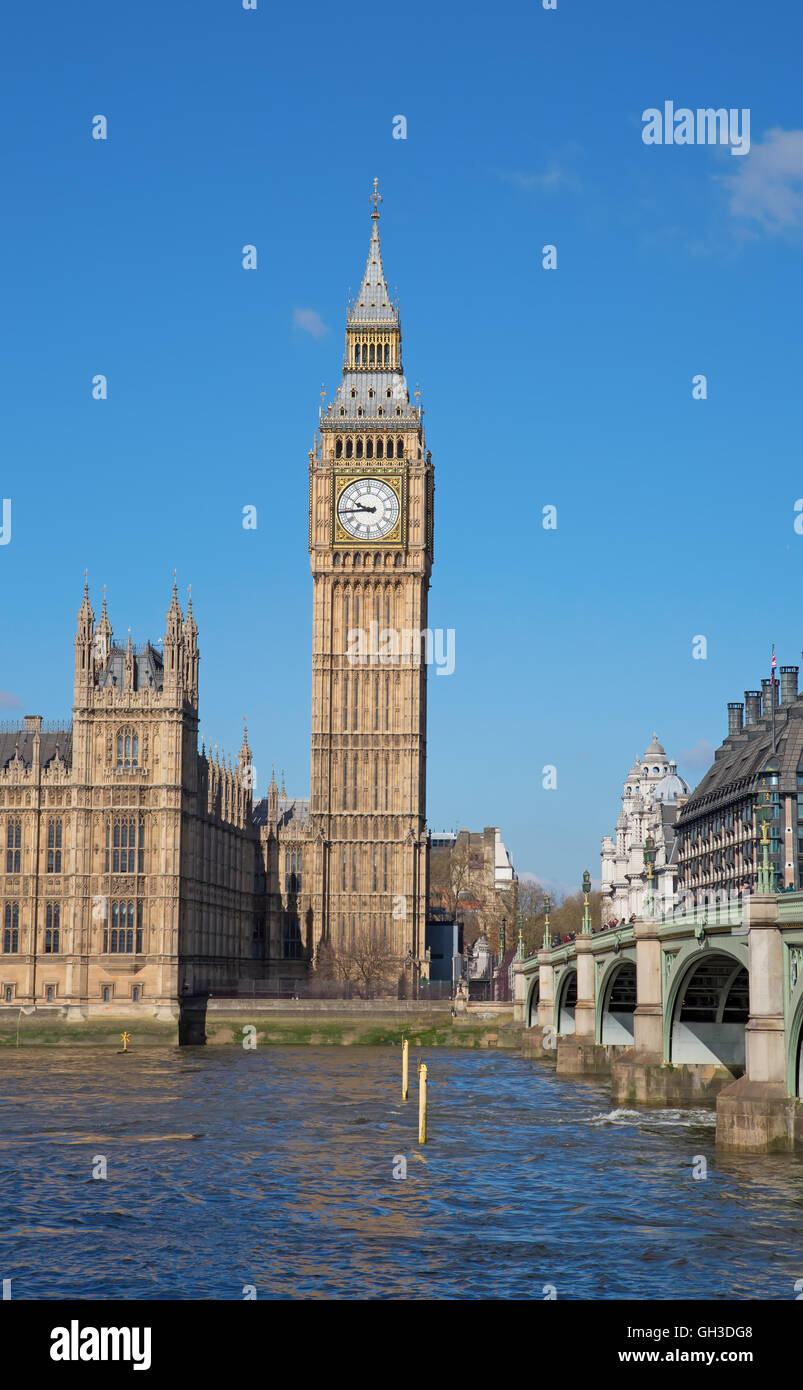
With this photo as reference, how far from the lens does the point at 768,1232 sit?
33.5 metres

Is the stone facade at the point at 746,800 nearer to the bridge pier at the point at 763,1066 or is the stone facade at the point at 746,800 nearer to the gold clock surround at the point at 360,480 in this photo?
the gold clock surround at the point at 360,480

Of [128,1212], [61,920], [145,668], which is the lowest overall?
[128,1212]

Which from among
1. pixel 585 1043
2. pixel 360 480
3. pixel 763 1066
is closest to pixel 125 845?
pixel 585 1043

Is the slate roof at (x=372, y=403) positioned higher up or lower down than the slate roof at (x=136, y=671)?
higher up

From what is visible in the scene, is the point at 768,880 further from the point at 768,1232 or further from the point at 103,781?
the point at 103,781

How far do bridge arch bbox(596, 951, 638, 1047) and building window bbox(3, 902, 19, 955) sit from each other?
34011mm

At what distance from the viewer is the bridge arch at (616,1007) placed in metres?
71.4

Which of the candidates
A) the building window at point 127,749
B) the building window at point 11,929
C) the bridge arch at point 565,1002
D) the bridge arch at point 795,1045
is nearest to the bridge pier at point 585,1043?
the bridge arch at point 565,1002

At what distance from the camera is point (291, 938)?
129500 mm

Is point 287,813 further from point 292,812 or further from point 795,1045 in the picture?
point 795,1045

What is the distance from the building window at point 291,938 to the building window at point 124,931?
115 ft
